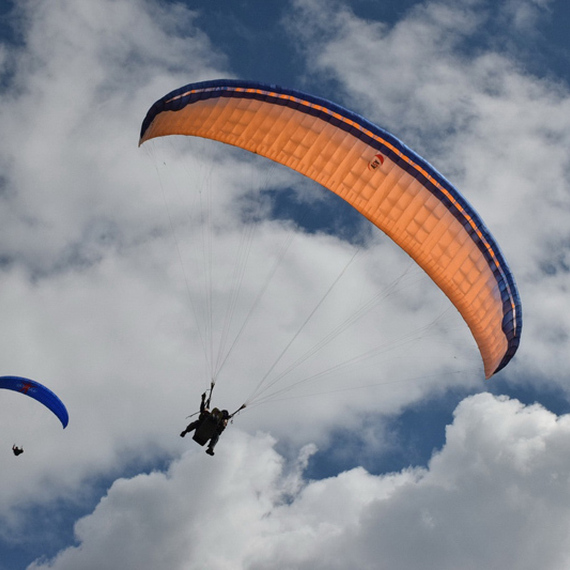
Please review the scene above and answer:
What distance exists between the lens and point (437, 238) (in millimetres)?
20734

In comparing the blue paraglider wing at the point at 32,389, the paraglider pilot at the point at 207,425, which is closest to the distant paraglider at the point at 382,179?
the paraglider pilot at the point at 207,425

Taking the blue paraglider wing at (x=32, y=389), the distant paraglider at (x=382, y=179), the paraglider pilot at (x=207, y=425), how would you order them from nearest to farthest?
the distant paraglider at (x=382, y=179), the paraglider pilot at (x=207, y=425), the blue paraglider wing at (x=32, y=389)

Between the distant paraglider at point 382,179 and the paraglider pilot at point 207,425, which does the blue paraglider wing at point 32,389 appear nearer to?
the paraglider pilot at point 207,425

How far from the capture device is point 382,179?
20.6 meters

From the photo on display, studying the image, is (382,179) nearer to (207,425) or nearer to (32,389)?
(207,425)

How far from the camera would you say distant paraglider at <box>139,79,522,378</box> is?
20.2 meters

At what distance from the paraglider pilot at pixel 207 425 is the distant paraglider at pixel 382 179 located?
7.11 meters

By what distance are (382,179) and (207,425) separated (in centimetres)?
853

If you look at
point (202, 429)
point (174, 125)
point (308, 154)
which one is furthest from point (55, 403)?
point (308, 154)

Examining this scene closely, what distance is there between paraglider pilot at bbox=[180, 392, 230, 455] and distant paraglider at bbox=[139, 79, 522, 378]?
23.3 ft

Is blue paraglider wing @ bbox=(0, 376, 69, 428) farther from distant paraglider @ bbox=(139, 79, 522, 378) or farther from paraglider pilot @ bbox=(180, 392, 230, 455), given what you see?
distant paraglider @ bbox=(139, 79, 522, 378)

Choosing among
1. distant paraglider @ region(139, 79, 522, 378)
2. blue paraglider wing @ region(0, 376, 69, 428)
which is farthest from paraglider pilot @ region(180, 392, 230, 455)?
blue paraglider wing @ region(0, 376, 69, 428)

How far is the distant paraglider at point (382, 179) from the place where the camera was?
66.3ft

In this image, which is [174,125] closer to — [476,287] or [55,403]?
[476,287]
